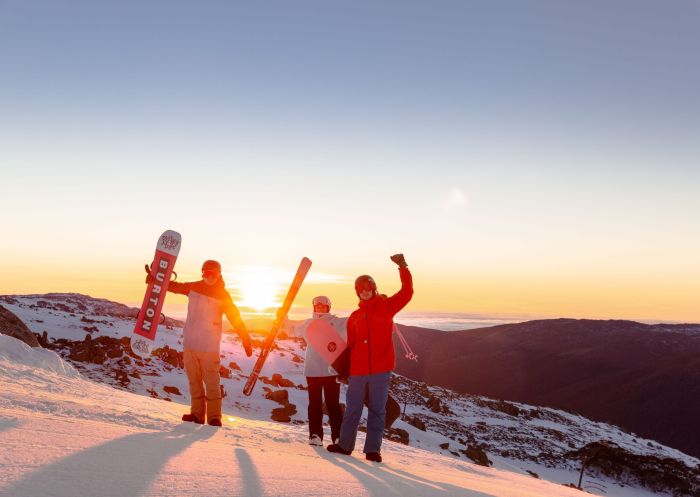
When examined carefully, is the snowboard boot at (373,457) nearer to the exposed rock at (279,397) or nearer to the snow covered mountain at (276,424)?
the snow covered mountain at (276,424)

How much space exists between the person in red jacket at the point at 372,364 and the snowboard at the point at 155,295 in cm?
Answer: 325

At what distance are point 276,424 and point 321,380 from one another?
3018 mm

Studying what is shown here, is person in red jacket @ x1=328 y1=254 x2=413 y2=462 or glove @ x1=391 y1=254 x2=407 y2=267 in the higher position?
glove @ x1=391 y1=254 x2=407 y2=267

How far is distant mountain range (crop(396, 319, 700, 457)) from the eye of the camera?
75.2 meters

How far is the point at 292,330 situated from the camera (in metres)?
6.91

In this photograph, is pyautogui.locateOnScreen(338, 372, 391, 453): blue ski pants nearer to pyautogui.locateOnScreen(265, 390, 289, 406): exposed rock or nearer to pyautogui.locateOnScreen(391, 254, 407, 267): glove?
pyautogui.locateOnScreen(391, 254, 407, 267): glove

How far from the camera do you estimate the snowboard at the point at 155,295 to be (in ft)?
24.3

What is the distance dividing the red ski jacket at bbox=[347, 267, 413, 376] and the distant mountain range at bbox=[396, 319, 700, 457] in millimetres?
74832

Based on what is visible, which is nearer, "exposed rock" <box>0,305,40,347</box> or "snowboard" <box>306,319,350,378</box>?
"snowboard" <box>306,319,350,378</box>

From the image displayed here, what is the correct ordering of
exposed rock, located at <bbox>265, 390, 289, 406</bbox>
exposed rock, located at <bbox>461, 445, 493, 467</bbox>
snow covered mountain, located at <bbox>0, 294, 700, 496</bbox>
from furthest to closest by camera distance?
1. exposed rock, located at <bbox>461, 445, 493, 467</bbox>
2. exposed rock, located at <bbox>265, 390, 289, 406</bbox>
3. snow covered mountain, located at <bbox>0, 294, 700, 496</bbox>

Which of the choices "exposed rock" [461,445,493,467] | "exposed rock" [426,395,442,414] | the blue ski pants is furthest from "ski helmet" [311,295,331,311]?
"exposed rock" [426,395,442,414]

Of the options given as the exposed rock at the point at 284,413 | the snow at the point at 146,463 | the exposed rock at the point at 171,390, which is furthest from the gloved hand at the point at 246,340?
the exposed rock at the point at 171,390

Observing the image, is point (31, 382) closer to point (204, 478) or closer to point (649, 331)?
point (204, 478)

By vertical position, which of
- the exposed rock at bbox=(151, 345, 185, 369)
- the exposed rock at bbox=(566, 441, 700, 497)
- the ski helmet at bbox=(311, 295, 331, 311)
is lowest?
the exposed rock at bbox=(566, 441, 700, 497)
